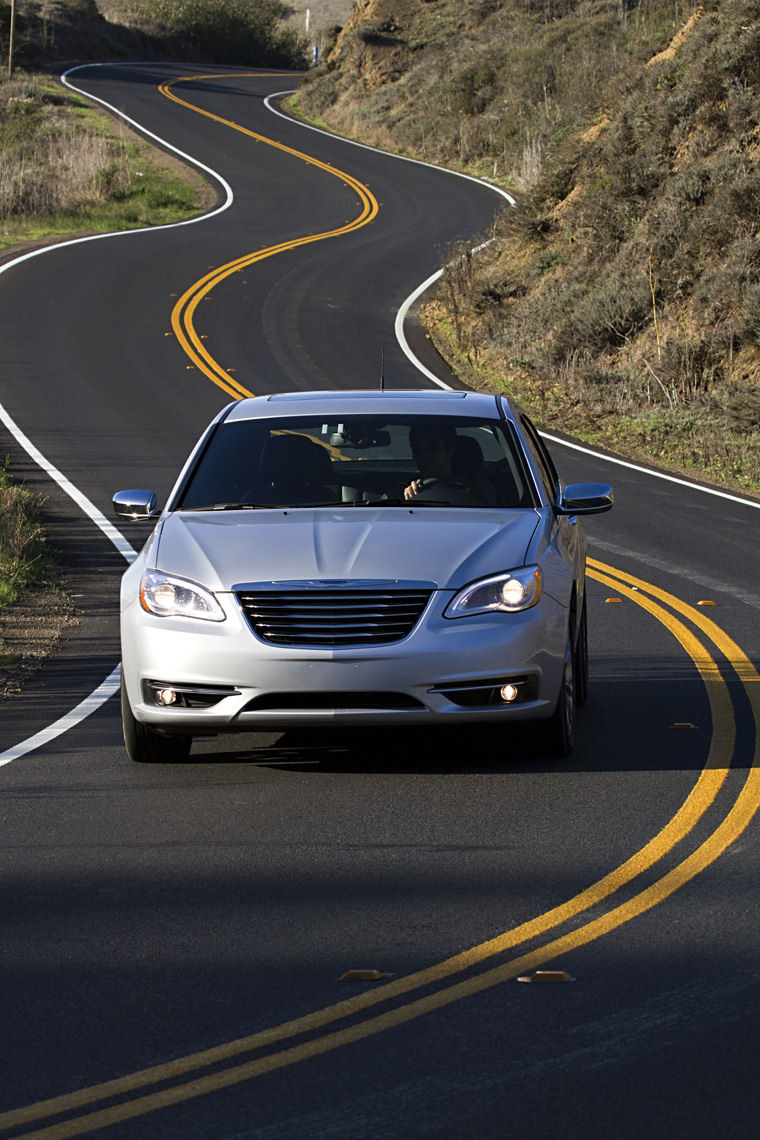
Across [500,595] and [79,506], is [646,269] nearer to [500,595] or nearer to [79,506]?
[79,506]

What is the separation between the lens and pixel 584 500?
8.27m

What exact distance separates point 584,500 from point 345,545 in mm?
1679

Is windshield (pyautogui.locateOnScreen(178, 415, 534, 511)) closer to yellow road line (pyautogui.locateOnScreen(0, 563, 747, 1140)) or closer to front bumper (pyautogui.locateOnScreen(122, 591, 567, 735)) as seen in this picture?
front bumper (pyautogui.locateOnScreen(122, 591, 567, 735))

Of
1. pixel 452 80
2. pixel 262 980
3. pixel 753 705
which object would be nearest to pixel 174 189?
pixel 452 80

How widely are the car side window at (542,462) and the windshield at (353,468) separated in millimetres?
221

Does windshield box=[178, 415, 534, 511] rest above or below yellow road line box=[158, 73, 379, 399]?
above

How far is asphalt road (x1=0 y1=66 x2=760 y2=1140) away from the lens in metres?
3.96

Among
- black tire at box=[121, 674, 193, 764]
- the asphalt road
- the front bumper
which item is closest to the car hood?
the front bumper

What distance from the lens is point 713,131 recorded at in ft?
92.4

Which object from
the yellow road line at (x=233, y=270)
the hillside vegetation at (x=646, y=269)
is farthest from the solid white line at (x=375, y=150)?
the hillside vegetation at (x=646, y=269)

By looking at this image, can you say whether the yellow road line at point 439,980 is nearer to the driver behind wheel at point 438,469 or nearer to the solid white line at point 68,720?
the driver behind wheel at point 438,469

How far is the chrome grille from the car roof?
6.41 feet

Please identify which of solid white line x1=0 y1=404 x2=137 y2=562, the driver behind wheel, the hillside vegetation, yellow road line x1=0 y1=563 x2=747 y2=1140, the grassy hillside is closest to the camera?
yellow road line x1=0 y1=563 x2=747 y2=1140

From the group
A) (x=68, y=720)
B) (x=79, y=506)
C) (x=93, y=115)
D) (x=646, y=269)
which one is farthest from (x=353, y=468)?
(x=93, y=115)
